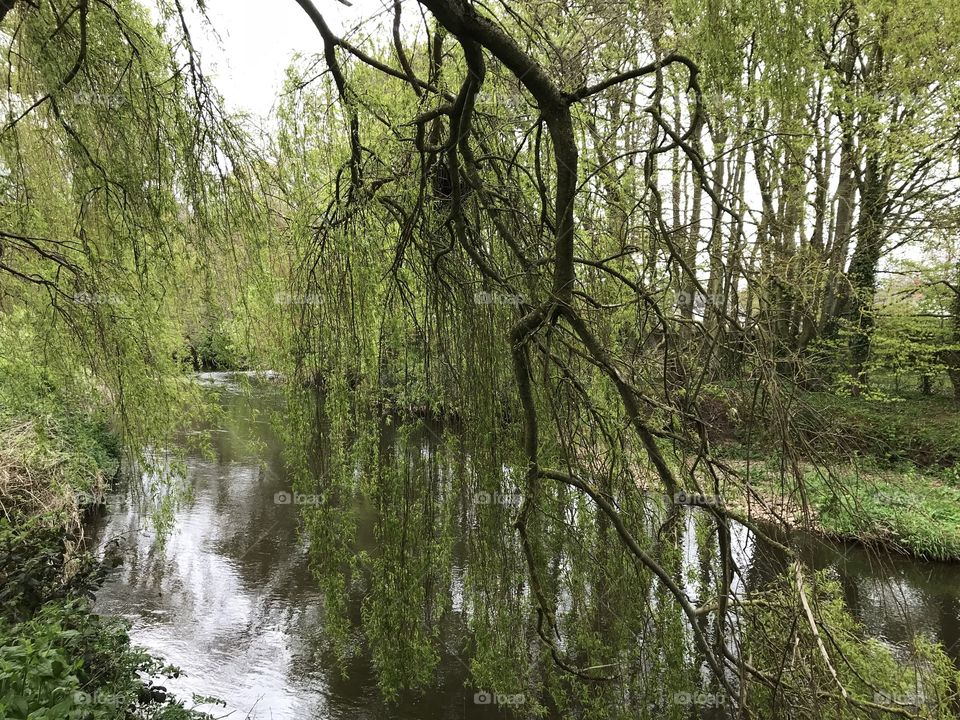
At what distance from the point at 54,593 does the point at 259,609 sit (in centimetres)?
220

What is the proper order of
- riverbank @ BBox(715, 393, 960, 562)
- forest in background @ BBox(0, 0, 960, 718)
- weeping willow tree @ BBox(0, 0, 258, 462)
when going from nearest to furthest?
1. riverbank @ BBox(715, 393, 960, 562)
2. forest in background @ BBox(0, 0, 960, 718)
3. weeping willow tree @ BBox(0, 0, 258, 462)

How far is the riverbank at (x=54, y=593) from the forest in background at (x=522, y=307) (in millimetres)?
36

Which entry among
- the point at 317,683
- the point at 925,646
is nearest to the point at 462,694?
the point at 317,683

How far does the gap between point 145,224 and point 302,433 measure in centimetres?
120

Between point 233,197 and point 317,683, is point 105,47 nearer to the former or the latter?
point 233,197

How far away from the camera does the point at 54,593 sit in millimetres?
3438

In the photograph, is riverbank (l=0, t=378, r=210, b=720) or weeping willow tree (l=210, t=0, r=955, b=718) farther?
riverbank (l=0, t=378, r=210, b=720)

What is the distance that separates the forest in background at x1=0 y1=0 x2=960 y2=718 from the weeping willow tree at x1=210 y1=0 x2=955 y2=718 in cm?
2

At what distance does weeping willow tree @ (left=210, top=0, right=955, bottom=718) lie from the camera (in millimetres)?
1751

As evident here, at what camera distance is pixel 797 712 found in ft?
5.66

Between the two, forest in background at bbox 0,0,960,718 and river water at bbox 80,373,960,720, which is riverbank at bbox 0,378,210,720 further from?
river water at bbox 80,373,960,720

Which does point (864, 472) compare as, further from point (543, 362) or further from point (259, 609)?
point (259, 609)

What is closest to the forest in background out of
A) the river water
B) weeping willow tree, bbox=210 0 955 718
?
weeping willow tree, bbox=210 0 955 718

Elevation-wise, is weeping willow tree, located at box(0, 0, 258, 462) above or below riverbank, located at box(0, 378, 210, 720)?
above
